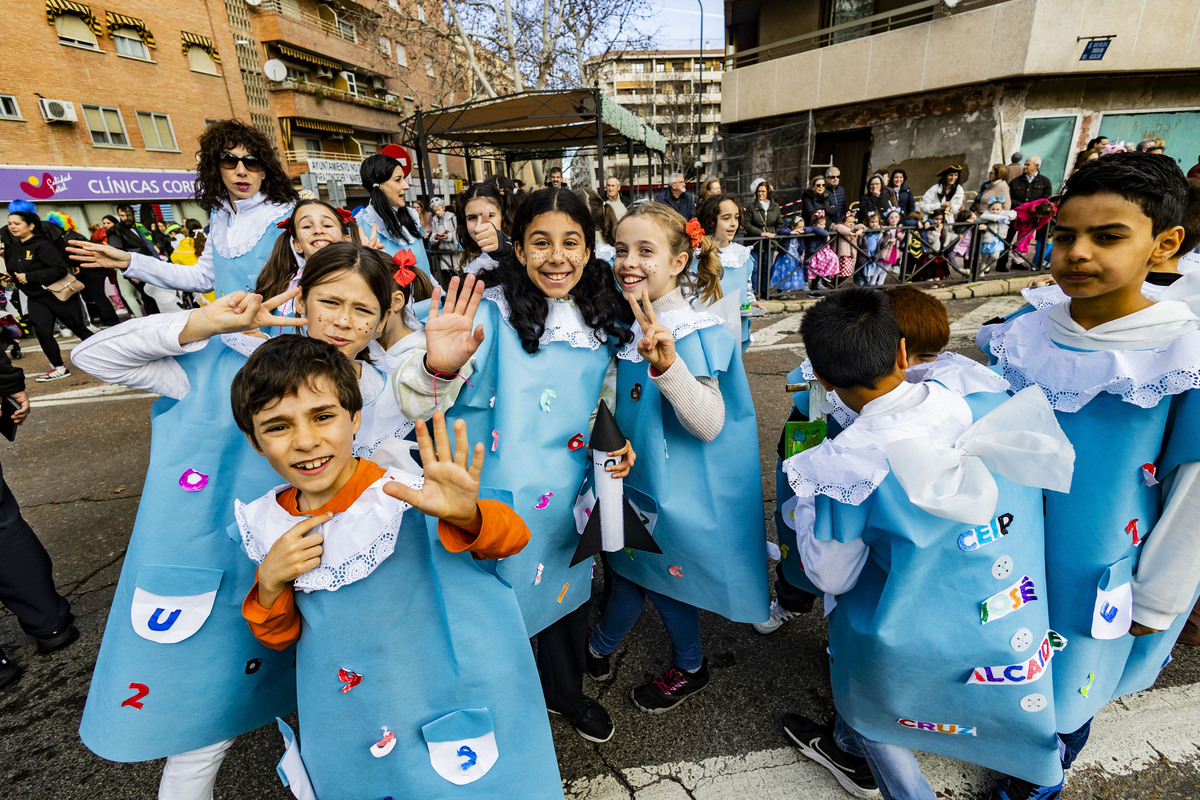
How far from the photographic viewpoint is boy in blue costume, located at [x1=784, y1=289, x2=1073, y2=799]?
1304 millimetres

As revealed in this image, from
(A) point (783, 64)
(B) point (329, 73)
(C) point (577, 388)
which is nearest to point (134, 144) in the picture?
(B) point (329, 73)

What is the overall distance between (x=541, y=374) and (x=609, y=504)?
46cm

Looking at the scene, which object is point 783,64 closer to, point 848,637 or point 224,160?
point 224,160

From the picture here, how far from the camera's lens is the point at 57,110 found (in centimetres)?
1694

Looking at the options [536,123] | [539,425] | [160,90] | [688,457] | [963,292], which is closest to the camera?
[539,425]

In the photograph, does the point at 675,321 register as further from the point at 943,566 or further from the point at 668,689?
the point at 668,689

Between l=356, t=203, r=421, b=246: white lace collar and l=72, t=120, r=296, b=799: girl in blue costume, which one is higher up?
l=356, t=203, r=421, b=246: white lace collar

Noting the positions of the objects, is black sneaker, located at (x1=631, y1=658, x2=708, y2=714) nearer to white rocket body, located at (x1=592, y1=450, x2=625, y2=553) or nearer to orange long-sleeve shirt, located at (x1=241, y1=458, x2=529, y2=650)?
white rocket body, located at (x1=592, y1=450, x2=625, y2=553)

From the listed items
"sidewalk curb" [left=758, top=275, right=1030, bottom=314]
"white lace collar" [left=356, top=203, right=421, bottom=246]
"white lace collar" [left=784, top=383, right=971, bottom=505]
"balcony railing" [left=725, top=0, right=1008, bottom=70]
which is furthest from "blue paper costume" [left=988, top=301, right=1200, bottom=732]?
"balcony railing" [left=725, top=0, right=1008, bottom=70]

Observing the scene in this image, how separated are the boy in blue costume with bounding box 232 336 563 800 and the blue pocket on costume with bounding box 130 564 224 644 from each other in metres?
0.41

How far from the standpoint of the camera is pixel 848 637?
1542 mm

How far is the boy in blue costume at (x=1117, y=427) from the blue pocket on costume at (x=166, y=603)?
2.36 meters

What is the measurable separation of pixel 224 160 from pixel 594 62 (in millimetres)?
18809

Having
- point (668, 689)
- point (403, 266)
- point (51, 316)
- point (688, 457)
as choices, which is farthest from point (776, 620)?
point (51, 316)
